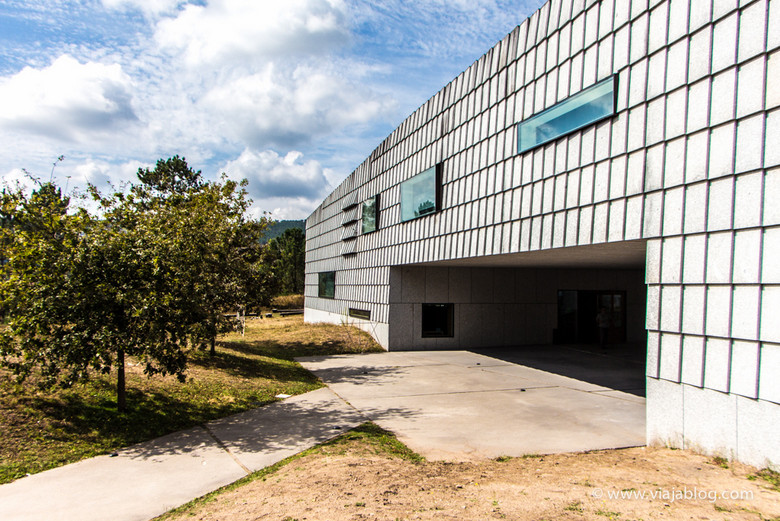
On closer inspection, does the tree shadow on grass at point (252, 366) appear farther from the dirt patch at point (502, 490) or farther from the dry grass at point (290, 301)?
the dry grass at point (290, 301)

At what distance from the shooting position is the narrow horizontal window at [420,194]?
588 inches

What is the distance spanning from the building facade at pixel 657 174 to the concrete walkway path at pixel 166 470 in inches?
207

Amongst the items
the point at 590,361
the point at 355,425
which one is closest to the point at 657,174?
the point at 355,425

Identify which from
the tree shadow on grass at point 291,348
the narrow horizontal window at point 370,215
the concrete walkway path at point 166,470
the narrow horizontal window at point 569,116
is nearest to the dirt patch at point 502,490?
the concrete walkway path at point 166,470

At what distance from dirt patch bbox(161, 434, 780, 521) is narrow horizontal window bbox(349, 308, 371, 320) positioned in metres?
13.9

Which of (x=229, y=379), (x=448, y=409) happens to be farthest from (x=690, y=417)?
(x=229, y=379)

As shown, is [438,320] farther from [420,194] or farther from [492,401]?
[492,401]

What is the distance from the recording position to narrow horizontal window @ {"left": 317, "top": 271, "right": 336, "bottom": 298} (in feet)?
88.6

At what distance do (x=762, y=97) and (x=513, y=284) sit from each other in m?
13.7

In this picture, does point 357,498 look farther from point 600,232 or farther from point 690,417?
point 600,232

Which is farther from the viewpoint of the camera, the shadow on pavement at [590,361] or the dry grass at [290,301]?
the dry grass at [290,301]

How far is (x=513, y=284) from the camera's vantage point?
19.5 metres

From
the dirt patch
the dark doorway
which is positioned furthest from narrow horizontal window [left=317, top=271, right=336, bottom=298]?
the dirt patch

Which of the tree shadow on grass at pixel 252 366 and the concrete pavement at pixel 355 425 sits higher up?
the concrete pavement at pixel 355 425
